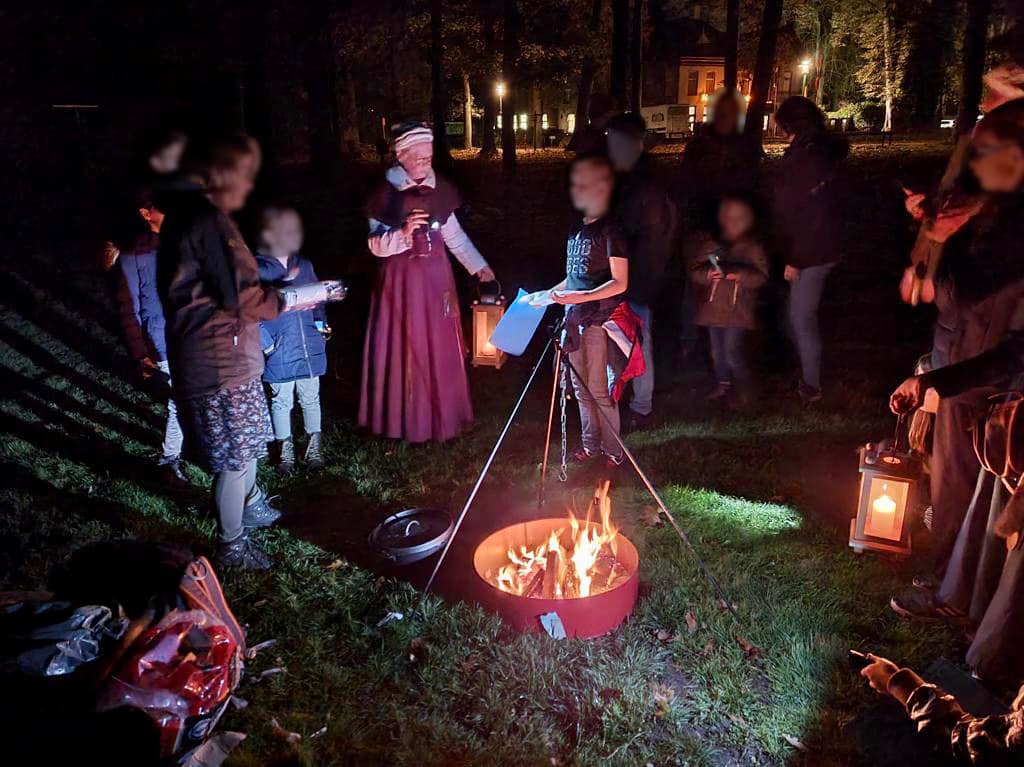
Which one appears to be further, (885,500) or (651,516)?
(651,516)

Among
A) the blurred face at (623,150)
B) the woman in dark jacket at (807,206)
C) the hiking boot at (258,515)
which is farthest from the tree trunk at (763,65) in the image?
the hiking boot at (258,515)

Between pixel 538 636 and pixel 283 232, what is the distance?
3136 millimetres

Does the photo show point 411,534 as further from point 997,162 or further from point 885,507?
point 997,162

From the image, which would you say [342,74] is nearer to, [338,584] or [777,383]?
[777,383]

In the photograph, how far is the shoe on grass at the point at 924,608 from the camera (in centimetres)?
389

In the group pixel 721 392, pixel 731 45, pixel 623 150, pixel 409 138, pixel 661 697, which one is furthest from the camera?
pixel 731 45

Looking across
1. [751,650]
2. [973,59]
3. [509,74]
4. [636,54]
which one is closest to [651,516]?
[751,650]

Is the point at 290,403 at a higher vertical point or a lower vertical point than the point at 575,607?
higher

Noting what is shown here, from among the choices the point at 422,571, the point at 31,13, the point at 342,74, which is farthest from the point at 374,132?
the point at 422,571

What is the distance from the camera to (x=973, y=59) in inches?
766

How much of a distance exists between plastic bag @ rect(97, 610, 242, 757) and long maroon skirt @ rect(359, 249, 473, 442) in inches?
112

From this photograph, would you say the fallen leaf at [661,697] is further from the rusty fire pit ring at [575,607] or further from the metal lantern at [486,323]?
the metal lantern at [486,323]

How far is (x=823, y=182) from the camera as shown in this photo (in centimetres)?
648

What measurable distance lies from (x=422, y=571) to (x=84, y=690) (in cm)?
195
